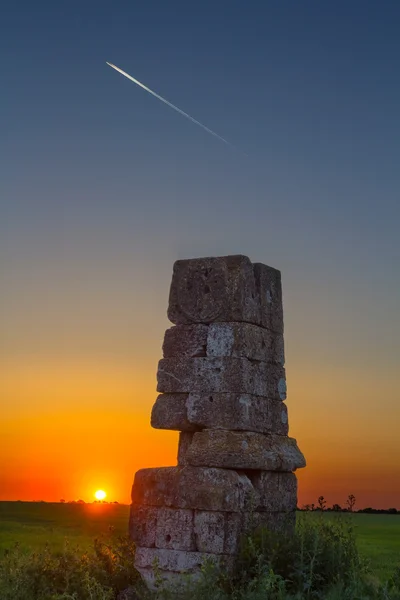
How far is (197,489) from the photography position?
10852 millimetres

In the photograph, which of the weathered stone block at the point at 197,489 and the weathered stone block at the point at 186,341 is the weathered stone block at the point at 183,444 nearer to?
the weathered stone block at the point at 197,489

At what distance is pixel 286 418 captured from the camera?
1238 cm

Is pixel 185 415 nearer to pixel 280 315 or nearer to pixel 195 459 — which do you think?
pixel 195 459

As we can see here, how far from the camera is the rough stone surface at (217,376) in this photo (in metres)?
11.3

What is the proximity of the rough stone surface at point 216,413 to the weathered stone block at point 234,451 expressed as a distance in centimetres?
12

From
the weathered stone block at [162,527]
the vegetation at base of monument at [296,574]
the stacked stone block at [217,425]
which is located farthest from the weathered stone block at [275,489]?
the weathered stone block at [162,527]

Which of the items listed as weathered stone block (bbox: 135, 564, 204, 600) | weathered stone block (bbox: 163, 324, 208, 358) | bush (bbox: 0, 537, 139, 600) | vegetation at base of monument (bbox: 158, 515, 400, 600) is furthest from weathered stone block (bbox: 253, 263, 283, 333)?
bush (bbox: 0, 537, 139, 600)

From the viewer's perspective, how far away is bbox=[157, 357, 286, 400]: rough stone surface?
1134cm

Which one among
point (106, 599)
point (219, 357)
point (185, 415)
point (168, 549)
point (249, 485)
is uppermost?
point (219, 357)

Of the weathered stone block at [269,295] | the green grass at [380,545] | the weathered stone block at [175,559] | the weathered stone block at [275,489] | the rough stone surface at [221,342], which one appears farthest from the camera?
the green grass at [380,545]

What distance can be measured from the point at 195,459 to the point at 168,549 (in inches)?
49.3

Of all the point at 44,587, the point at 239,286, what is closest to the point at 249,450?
the point at 239,286

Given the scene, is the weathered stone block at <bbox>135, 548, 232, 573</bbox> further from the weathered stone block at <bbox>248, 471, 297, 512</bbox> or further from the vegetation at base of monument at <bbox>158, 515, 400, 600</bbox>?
the weathered stone block at <bbox>248, 471, 297, 512</bbox>

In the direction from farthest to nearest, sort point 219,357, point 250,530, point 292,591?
point 219,357 < point 250,530 < point 292,591
